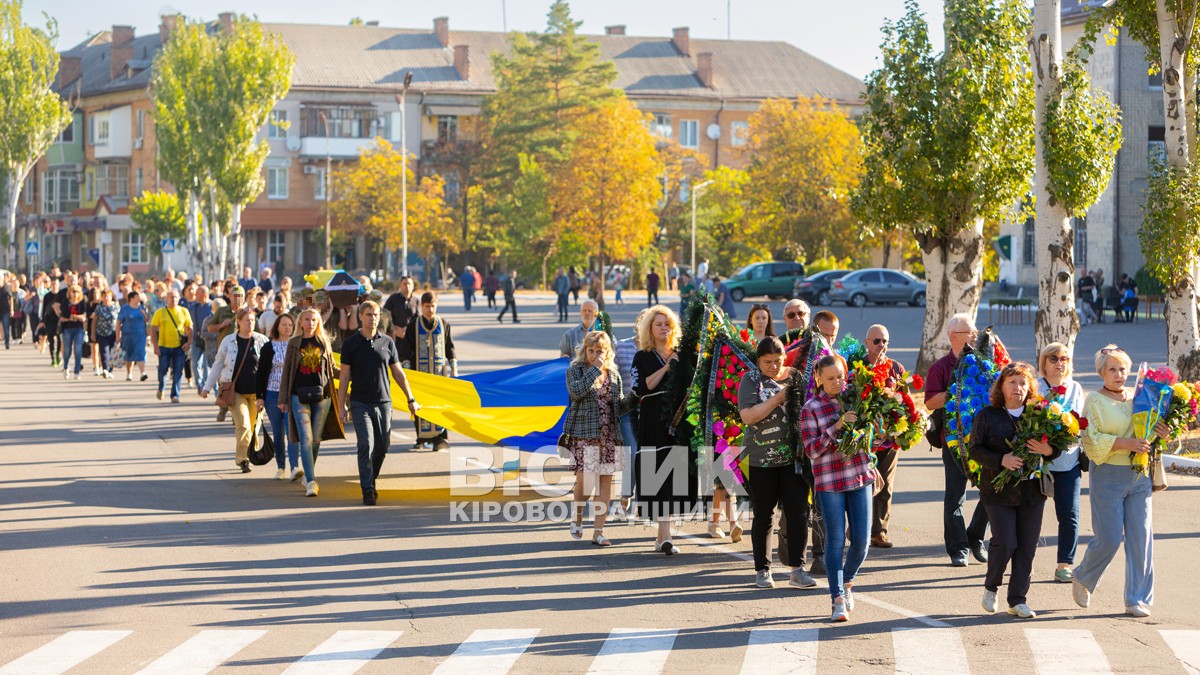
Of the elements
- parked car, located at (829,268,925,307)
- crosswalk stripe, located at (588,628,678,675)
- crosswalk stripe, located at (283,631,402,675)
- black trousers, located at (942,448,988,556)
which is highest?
parked car, located at (829,268,925,307)

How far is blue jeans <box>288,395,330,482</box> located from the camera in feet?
47.9

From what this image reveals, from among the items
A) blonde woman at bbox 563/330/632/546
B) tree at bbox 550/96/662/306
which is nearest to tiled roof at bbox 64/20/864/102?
tree at bbox 550/96/662/306

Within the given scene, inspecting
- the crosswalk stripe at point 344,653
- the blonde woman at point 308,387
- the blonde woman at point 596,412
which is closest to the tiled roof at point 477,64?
the blonde woman at point 308,387

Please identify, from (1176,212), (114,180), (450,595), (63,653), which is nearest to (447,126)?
(114,180)

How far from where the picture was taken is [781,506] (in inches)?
415

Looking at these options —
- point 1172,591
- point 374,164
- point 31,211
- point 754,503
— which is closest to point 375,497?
point 754,503

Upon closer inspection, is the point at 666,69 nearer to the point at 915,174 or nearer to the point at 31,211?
the point at 31,211

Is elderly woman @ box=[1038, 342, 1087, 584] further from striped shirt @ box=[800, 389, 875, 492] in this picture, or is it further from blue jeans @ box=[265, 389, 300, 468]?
blue jeans @ box=[265, 389, 300, 468]

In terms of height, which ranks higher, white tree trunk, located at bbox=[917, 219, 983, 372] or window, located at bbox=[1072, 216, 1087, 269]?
window, located at bbox=[1072, 216, 1087, 269]

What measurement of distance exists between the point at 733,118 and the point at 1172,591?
89.7 metres

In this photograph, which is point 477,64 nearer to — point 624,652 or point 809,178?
point 809,178

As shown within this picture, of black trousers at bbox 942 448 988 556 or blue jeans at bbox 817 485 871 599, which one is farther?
black trousers at bbox 942 448 988 556

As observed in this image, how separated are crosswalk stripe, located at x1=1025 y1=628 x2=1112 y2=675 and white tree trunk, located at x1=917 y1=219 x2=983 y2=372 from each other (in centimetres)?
1449

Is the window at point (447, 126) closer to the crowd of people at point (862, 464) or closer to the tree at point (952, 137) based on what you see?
the tree at point (952, 137)
